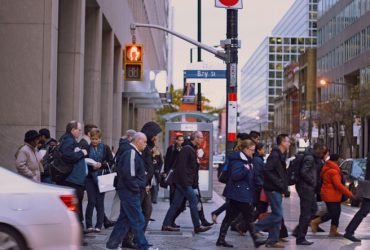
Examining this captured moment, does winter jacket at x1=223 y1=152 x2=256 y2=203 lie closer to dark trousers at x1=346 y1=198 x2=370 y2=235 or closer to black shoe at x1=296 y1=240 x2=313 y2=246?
black shoe at x1=296 y1=240 x2=313 y2=246

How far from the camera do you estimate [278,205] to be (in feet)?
40.1

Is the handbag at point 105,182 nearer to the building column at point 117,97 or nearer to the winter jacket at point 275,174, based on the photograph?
the winter jacket at point 275,174

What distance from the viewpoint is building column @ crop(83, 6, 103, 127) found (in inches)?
1032

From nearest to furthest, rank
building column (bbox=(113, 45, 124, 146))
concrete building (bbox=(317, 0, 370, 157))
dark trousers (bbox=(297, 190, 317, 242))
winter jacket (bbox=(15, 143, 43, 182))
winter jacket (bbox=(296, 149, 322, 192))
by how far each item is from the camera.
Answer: winter jacket (bbox=(15, 143, 43, 182)), winter jacket (bbox=(296, 149, 322, 192)), dark trousers (bbox=(297, 190, 317, 242)), building column (bbox=(113, 45, 124, 146)), concrete building (bbox=(317, 0, 370, 157))

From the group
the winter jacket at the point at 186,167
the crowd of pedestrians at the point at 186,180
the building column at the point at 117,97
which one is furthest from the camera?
the building column at the point at 117,97

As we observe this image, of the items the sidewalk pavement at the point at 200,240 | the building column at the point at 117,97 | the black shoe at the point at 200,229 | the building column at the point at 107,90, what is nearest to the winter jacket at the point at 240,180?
the sidewalk pavement at the point at 200,240

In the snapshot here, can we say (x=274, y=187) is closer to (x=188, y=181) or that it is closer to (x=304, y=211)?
(x=304, y=211)

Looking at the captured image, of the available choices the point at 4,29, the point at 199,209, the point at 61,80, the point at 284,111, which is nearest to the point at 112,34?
the point at 61,80

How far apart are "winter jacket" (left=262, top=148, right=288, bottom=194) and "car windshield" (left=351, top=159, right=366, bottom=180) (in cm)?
1264

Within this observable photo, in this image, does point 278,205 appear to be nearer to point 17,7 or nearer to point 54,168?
point 54,168

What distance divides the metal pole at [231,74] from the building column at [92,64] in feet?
30.8

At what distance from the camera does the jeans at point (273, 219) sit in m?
12.2

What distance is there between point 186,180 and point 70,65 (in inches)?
337

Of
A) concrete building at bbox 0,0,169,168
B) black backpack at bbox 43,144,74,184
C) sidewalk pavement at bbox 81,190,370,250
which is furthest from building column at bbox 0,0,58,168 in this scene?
black backpack at bbox 43,144,74,184
